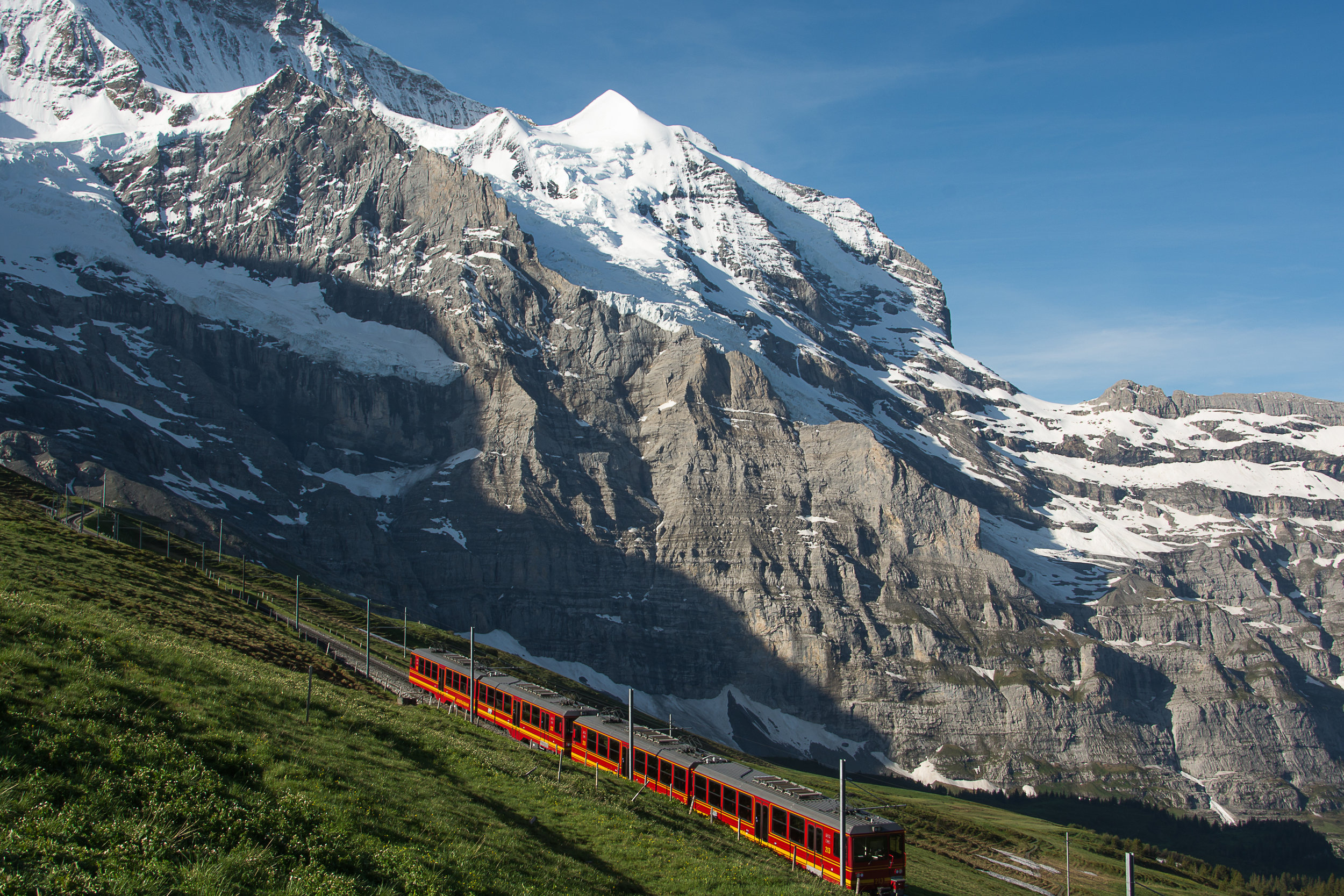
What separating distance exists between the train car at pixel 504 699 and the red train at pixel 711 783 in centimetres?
7

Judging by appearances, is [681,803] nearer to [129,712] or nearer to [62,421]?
[129,712]

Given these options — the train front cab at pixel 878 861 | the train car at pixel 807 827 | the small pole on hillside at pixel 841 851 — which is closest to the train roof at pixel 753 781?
the train car at pixel 807 827

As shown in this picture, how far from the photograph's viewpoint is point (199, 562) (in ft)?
376

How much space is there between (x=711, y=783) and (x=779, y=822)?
4497 millimetres

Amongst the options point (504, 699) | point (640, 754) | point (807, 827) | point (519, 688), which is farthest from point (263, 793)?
point (519, 688)

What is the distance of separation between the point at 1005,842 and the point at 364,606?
102m

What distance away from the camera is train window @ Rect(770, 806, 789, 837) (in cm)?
3816

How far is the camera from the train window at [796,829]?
123 feet

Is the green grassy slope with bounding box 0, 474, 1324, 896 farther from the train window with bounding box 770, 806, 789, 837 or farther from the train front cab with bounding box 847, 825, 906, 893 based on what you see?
the train front cab with bounding box 847, 825, 906, 893

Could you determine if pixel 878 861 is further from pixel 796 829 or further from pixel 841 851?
pixel 796 829

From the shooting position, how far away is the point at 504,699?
5656 centimetres

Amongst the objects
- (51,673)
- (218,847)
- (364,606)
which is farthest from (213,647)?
(364,606)

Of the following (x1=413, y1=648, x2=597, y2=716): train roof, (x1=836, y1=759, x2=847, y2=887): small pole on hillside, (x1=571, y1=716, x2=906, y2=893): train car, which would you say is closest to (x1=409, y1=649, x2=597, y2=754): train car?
(x1=413, y1=648, x2=597, y2=716): train roof

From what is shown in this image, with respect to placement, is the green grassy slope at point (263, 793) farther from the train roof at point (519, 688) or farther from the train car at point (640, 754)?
the train roof at point (519, 688)
